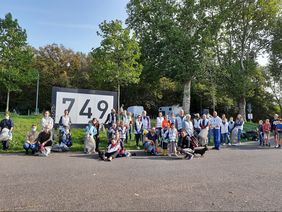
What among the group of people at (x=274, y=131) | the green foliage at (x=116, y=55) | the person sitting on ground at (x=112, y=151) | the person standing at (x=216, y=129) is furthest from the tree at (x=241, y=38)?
the person sitting on ground at (x=112, y=151)

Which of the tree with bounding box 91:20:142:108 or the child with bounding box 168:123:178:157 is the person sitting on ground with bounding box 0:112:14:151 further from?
the tree with bounding box 91:20:142:108

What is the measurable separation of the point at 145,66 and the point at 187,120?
16440 mm

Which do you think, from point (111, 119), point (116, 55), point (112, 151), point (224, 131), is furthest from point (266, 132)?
point (116, 55)

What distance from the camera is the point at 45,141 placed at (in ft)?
36.5

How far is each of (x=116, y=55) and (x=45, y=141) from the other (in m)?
14.2

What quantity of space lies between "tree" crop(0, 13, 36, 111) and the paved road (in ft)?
63.3

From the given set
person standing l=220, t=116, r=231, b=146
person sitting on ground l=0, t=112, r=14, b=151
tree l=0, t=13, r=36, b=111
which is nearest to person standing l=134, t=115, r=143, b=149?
person standing l=220, t=116, r=231, b=146

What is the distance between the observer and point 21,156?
409 inches

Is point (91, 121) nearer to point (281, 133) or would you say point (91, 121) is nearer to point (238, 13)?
Answer: point (281, 133)

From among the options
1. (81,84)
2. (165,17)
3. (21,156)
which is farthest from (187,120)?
(81,84)

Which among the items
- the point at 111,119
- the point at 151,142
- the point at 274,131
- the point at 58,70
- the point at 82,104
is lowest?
the point at 151,142

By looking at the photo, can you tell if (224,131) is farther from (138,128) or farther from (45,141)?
(45,141)

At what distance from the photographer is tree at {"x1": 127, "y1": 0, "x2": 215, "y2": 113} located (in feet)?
91.5

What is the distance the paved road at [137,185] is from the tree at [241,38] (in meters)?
23.8
